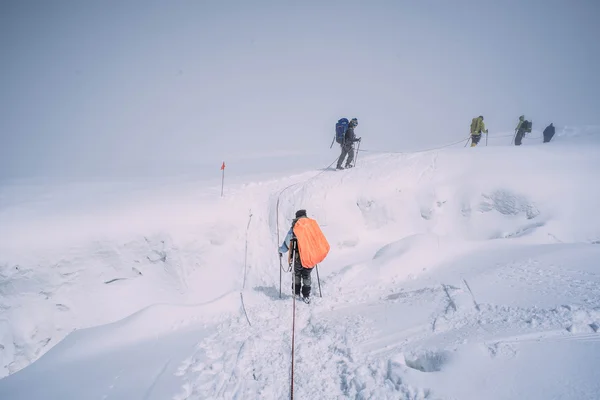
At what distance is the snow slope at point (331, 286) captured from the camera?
332 centimetres

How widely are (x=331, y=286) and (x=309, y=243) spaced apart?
5.00 feet

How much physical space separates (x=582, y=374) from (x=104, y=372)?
6.24m

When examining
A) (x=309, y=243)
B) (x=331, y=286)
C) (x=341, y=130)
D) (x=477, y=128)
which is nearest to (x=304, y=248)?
(x=309, y=243)

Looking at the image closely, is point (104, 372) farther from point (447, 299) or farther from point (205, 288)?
point (447, 299)

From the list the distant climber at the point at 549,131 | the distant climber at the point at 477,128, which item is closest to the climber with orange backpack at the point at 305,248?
the distant climber at the point at 477,128

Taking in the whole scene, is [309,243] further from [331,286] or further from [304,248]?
[331,286]

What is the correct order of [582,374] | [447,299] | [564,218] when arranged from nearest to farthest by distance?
[582,374] < [447,299] < [564,218]

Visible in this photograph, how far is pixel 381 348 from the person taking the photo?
151 inches

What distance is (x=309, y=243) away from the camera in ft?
18.5

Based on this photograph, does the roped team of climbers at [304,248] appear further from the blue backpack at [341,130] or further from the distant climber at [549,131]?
the distant climber at [549,131]

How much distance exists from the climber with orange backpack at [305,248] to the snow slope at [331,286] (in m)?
0.67

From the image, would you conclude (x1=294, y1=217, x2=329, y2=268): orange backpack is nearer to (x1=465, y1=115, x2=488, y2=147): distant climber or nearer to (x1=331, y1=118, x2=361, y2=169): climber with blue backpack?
(x1=331, y1=118, x2=361, y2=169): climber with blue backpack

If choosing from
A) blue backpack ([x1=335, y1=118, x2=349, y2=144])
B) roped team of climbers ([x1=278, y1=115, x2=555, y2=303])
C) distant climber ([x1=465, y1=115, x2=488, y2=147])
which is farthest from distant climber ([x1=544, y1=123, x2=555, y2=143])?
roped team of climbers ([x1=278, y1=115, x2=555, y2=303])

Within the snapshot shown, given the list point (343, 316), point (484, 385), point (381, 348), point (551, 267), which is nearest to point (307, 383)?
point (381, 348)
